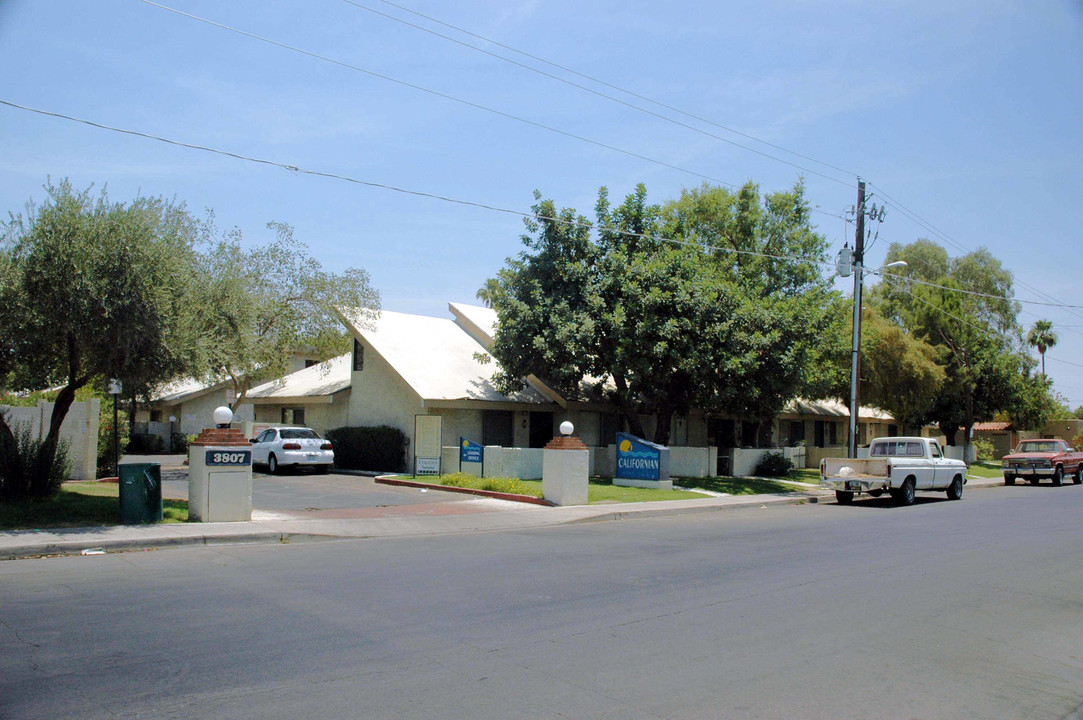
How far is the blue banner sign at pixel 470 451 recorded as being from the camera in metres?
23.3

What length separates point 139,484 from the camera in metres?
13.6

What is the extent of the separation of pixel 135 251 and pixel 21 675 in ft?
30.2

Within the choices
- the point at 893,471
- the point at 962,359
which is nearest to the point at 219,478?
the point at 893,471

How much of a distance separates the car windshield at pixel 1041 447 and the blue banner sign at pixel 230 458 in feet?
103

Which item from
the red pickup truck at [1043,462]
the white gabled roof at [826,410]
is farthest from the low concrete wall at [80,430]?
the red pickup truck at [1043,462]

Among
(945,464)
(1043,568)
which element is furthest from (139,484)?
(945,464)

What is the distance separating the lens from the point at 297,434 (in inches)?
1061

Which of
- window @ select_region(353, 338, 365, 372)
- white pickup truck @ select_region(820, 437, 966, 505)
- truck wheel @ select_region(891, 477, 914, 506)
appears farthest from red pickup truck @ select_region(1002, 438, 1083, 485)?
window @ select_region(353, 338, 365, 372)

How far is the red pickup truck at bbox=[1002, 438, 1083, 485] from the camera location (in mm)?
32375

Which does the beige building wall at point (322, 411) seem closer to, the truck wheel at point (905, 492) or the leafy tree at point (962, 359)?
the truck wheel at point (905, 492)

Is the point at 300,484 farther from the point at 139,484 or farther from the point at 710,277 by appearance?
the point at 710,277

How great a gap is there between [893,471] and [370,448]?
15797 millimetres

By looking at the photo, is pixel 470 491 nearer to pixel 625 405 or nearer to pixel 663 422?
pixel 625 405

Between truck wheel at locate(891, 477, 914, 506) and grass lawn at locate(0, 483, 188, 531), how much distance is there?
17.5 metres
